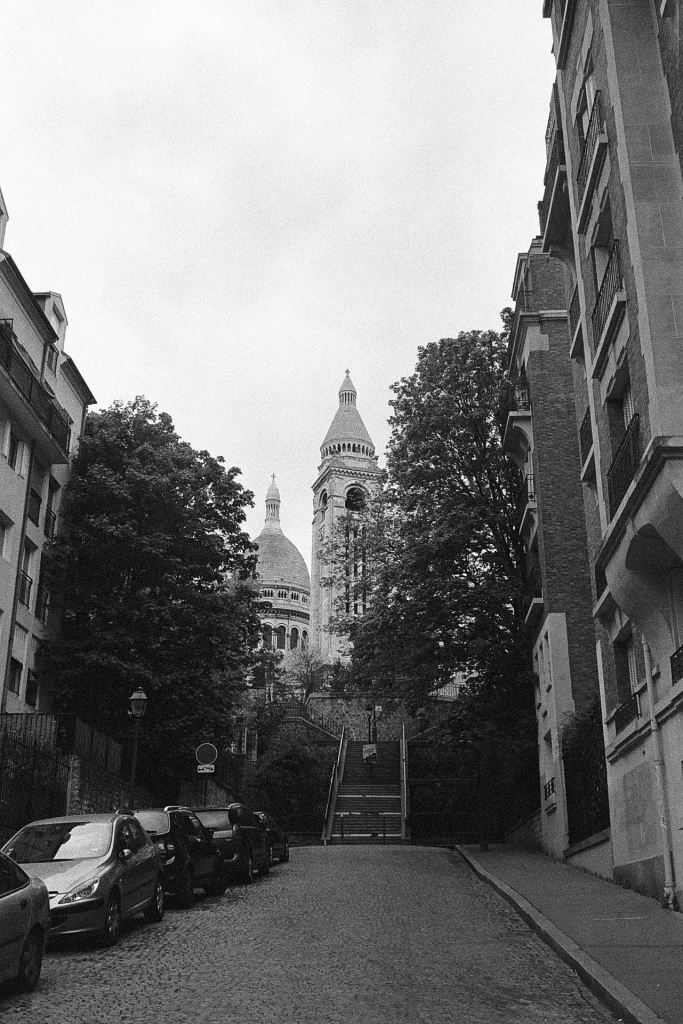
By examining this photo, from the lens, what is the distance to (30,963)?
905 centimetres

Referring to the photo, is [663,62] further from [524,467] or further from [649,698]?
[524,467]

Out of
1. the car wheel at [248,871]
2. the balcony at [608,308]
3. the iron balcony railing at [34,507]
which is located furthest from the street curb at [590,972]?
the iron balcony railing at [34,507]

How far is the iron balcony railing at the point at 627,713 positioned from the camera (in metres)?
16.5

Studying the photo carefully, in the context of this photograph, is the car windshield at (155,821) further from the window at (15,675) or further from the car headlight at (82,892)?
the window at (15,675)

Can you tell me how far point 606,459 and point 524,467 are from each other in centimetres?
1372

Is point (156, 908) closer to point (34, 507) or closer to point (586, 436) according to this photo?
point (586, 436)

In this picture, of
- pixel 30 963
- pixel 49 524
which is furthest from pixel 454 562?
pixel 30 963

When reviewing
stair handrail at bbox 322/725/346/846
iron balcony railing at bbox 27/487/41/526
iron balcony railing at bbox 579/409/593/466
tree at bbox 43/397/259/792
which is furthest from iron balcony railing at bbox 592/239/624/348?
stair handrail at bbox 322/725/346/846

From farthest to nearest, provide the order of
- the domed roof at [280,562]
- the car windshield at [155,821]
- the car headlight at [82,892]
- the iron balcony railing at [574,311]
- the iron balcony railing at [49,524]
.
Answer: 1. the domed roof at [280,562]
2. the iron balcony railing at [49,524]
3. the iron balcony railing at [574,311]
4. the car windshield at [155,821]
5. the car headlight at [82,892]

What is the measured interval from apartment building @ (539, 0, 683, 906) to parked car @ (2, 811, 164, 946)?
260 inches

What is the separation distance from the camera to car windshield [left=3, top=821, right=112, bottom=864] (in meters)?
12.8

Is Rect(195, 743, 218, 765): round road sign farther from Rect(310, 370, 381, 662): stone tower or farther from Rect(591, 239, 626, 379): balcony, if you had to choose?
Rect(310, 370, 381, 662): stone tower

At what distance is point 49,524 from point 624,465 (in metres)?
19.9

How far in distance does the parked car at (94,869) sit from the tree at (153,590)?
15529 millimetres
